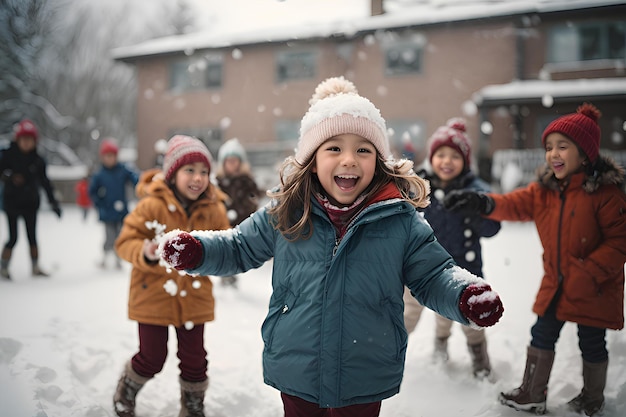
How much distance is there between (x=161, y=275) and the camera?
2.54 meters

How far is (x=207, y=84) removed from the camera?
17.6m

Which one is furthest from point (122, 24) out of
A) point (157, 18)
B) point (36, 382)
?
point (36, 382)

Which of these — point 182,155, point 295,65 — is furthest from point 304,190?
point 295,65

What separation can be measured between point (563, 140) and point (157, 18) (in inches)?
861

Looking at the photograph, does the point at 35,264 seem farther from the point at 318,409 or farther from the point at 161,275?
the point at 318,409

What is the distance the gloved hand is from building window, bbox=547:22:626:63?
43.0 ft

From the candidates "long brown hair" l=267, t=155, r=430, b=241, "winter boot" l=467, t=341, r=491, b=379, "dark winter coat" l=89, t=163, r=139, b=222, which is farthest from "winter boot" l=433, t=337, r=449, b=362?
A: "dark winter coat" l=89, t=163, r=139, b=222

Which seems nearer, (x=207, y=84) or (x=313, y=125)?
(x=313, y=125)

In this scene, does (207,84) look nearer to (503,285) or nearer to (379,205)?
(503,285)

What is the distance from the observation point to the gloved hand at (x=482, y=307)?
149 centimetres

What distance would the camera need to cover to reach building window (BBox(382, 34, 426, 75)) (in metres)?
14.5

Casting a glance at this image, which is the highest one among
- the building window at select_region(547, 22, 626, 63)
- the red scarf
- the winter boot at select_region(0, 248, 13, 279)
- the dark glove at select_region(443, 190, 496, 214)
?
the building window at select_region(547, 22, 626, 63)

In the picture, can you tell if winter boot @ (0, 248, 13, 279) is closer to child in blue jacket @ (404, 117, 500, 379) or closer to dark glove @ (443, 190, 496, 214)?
child in blue jacket @ (404, 117, 500, 379)

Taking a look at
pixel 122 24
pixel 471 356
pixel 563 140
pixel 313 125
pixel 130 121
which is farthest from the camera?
pixel 130 121
